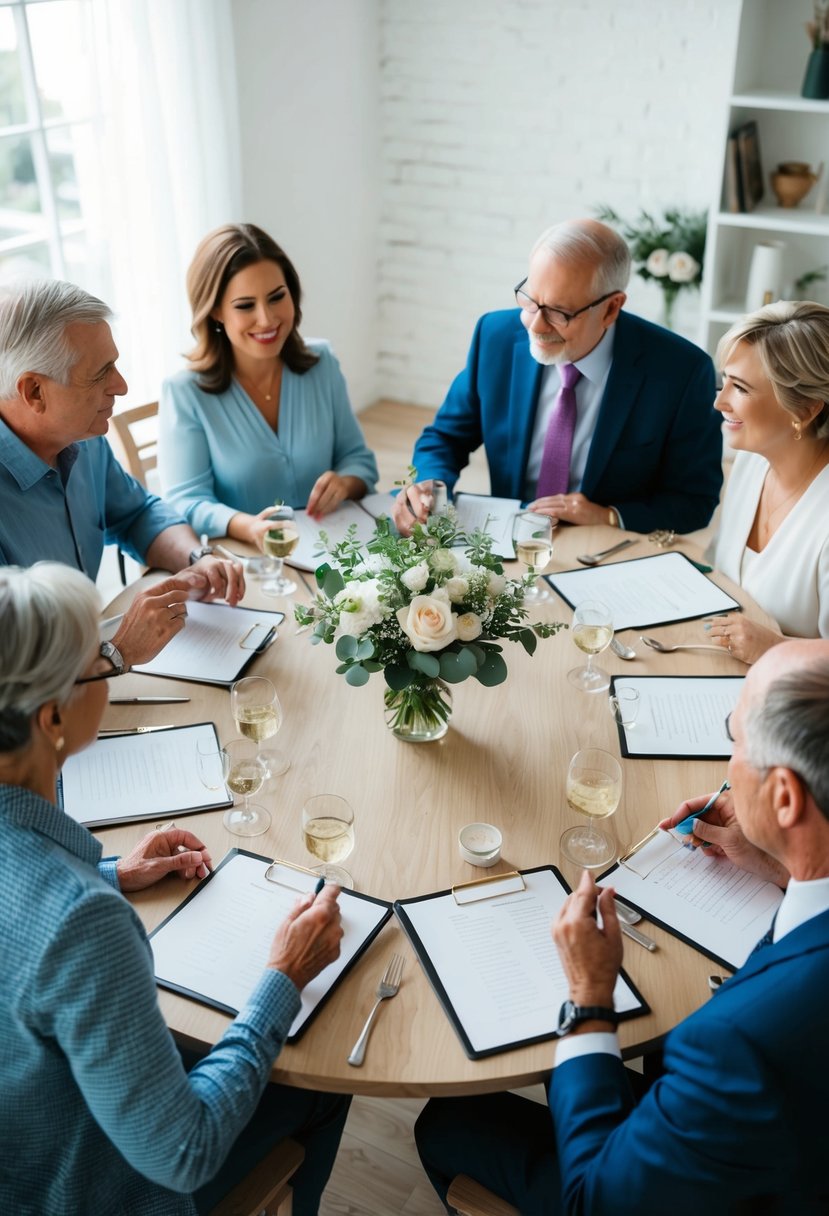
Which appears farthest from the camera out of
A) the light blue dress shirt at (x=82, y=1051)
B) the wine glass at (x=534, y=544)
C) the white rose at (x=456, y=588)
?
the wine glass at (x=534, y=544)

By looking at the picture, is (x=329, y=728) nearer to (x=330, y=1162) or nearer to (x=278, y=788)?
(x=278, y=788)

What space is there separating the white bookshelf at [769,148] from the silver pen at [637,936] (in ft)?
12.3

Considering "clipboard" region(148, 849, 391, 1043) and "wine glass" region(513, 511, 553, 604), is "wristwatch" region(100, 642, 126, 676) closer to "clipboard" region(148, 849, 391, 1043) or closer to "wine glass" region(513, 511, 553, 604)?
"clipboard" region(148, 849, 391, 1043)

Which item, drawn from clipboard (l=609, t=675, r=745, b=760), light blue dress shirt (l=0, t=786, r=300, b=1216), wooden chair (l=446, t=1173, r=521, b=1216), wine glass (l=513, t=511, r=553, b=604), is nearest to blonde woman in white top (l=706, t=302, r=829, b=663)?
clipboard (l=609, t=675, r=745, b=760)

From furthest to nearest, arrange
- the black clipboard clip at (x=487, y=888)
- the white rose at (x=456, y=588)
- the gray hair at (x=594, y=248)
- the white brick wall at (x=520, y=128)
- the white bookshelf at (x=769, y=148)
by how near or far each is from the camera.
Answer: the white brick wall at (x=520, y=128) → the white bookshelf at (x=769, y=148) → the gray hair at (x=594, y=248) → the white rose at (x=456, y=588) → the black clipboard clip at (x=487, y=888)

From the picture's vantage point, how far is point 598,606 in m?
2.35

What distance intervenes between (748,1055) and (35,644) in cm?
94

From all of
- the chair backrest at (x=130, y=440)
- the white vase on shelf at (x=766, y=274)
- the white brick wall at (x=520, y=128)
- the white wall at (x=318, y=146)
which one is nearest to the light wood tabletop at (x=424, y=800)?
the chair backrest at (x=130, y=440)

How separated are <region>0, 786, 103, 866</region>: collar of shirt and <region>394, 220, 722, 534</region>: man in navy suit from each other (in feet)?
4.60

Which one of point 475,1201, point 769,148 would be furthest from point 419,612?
point 769,148

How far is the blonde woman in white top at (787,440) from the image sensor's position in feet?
7.67

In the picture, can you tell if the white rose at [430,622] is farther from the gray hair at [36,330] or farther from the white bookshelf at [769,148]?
the white bookshelf at [769,148]

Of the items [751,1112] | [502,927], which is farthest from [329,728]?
[751,1112]

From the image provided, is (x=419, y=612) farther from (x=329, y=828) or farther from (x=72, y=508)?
(x=72, y=508)
